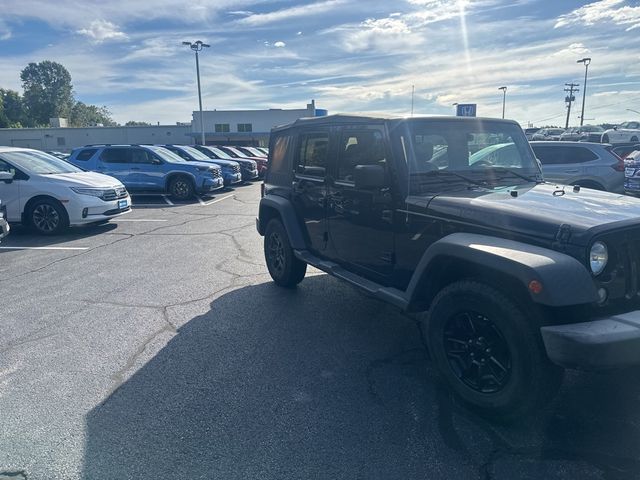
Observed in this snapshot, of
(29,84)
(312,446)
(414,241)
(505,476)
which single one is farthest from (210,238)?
(29,84)

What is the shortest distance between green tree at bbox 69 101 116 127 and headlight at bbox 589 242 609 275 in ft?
404

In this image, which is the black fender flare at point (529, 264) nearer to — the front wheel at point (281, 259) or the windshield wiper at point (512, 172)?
the windshield wiper at point (512, 172)

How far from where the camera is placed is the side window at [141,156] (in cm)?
1525

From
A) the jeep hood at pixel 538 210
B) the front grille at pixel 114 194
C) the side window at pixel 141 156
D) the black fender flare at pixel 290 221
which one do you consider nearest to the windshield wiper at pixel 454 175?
the jeep hood at pixel 538 210

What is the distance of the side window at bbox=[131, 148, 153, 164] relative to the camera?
1525 cm

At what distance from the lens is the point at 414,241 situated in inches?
148

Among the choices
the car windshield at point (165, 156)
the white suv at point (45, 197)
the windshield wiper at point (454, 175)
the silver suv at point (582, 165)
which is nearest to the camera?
the windshield wiper at point (454, 175)

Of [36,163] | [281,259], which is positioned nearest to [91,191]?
[36,163]

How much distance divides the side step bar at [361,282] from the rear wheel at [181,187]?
1048 centimetres

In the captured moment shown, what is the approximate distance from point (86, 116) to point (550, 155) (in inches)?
4948

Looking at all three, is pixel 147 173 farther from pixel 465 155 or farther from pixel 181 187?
pixel 465 155

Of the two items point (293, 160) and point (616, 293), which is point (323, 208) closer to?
point (293, 160)

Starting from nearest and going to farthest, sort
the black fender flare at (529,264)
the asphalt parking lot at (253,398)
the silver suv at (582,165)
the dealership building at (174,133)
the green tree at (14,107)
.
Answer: the black fender flare at (529,264) < the asphalt parking lot at (253,398) < the silver suv at (582,165) < the dealership building at (174,133) < the green tree at (14,107)

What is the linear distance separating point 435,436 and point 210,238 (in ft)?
23.0
